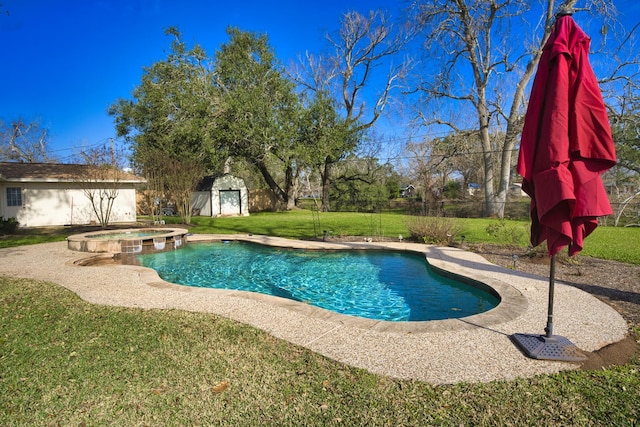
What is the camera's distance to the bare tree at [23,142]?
117ft

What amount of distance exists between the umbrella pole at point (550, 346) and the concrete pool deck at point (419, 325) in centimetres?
7

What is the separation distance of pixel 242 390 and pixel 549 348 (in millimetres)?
2747

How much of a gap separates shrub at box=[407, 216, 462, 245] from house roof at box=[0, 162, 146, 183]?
14159 mm

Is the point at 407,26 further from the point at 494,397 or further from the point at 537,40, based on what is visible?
the point at 494,397

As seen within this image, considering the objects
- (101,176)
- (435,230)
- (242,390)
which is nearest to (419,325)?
(242,390)

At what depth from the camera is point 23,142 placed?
36812 mm

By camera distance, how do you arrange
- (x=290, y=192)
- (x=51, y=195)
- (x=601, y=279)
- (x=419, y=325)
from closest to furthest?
1. (x=419, y=325)
2. (x=601, y=279)
3. (x=51, y=195)
4. (x=290, y=192)

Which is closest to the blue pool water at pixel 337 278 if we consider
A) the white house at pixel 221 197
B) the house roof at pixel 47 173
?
the house roof at pixel 47 173

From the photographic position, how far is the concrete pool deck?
306 centimetres

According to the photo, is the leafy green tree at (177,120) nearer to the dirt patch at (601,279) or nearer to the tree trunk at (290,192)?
the tree trunk at (290,192)

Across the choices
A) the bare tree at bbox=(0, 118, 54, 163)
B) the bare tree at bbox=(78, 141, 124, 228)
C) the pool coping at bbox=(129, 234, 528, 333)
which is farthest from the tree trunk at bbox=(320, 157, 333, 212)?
the bare tree at bbox=(0, 118, 54, 163)

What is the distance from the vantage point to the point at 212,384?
2.73 m

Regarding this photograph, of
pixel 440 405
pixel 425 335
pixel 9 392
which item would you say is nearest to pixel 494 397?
pixel 440 405

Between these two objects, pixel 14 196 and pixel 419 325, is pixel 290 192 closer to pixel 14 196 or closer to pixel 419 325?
pixel 14 196
